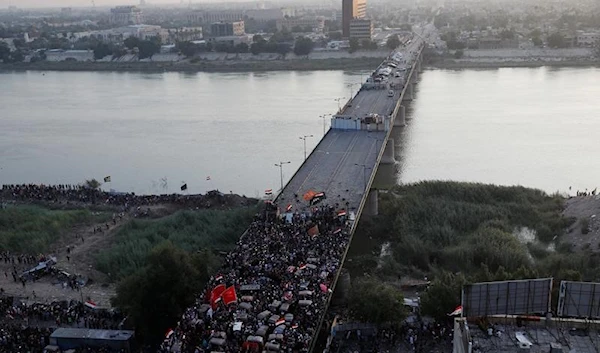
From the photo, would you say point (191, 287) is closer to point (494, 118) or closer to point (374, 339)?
point (374, 339)

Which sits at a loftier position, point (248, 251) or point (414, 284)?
point (248, 251)

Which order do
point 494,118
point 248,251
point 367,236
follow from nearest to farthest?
point 248,251, point 367,236, point 494,118

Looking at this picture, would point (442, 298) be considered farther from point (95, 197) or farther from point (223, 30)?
point (223, 30)

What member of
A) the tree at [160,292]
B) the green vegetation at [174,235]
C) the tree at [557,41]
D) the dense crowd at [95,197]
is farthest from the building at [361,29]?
the tree at [160,292]

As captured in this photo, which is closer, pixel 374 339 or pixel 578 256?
pixel 374 339

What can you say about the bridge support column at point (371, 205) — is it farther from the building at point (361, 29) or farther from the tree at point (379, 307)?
the building at point (361, 29)

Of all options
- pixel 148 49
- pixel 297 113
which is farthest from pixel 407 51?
→ pixel 148 49

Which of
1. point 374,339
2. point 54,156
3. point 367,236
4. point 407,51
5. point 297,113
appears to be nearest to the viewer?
point 374,339
